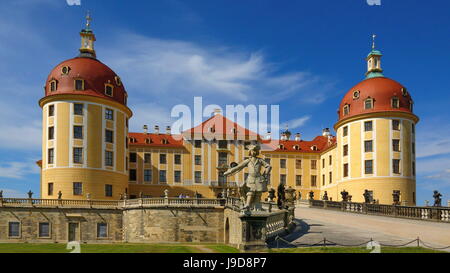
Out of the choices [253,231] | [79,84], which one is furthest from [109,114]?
[253,231]

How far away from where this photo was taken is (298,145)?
2721 inches

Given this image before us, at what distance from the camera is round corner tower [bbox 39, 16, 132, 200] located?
1843 inches

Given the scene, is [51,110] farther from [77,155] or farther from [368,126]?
[368,126]

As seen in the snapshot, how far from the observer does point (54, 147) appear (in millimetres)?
47438

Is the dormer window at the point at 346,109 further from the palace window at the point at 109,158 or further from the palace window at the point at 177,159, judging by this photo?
the palace window at the point at 109,158

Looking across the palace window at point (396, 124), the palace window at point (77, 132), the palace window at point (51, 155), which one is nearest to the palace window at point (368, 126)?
the palace window at point (396, 124)

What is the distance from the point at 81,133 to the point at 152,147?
643 inches

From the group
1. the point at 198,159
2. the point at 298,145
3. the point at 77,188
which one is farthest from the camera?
the point at 298,145

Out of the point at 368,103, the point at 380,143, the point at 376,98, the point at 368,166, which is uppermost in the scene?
the point at 376,98

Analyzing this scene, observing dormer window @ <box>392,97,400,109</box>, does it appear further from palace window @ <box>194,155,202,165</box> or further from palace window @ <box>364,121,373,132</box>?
palace window @ <box>194,155,202,165</box>

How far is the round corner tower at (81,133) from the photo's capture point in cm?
4681

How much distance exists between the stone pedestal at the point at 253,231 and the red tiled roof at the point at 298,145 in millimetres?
50931

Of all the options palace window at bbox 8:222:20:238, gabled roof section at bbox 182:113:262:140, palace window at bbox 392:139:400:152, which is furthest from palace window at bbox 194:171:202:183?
palace window at bbox 392:139:400:152
